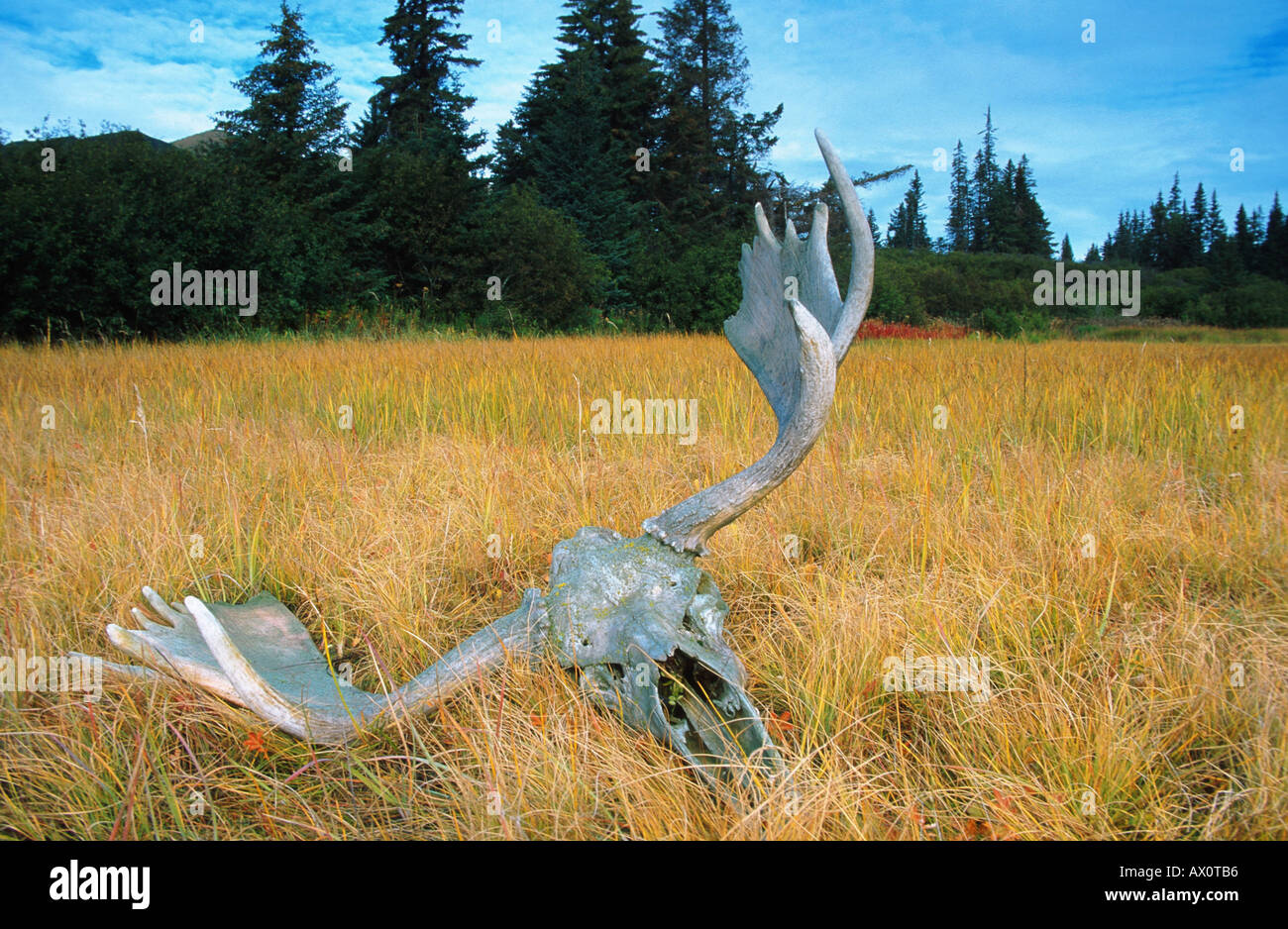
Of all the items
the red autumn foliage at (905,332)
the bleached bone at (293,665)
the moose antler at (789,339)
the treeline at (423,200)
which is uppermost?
the treeline at (423,200)

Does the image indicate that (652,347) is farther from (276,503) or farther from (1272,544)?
(1272,544)

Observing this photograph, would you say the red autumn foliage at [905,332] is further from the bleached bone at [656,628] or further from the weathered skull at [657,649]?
the weathered skull at [657,649]

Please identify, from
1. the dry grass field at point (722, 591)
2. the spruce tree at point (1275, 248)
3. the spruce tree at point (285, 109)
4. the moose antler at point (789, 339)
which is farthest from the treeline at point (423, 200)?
the spruce tree at point (1275, 248)

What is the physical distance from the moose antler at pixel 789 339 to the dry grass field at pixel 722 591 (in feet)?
1.52

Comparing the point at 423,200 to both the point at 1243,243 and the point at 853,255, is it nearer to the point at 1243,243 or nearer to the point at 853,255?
the point at 853,255

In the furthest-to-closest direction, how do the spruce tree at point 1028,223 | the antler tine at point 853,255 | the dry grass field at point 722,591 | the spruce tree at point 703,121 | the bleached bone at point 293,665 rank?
the spruce tree at point 1028,223, the spruce tree at point 703,121, the antler tine at point 853,255, the bleached bone at point 293,665, the dry grass field at point 722,591

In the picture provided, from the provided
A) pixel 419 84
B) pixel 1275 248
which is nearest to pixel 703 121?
pixel 419 84

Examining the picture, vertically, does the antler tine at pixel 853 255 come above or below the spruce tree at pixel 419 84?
below

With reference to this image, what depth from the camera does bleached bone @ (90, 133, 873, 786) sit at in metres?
1.67

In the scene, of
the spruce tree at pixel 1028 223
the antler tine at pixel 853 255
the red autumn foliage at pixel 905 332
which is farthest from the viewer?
the spruce tree at pixel 1028 223

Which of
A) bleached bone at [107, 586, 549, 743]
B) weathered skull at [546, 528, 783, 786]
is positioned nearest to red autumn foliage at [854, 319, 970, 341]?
weathered skull at [546, 528, 783, 786]

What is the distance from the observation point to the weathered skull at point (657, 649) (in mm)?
1616

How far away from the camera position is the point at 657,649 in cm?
168

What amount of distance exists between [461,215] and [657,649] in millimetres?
17977
